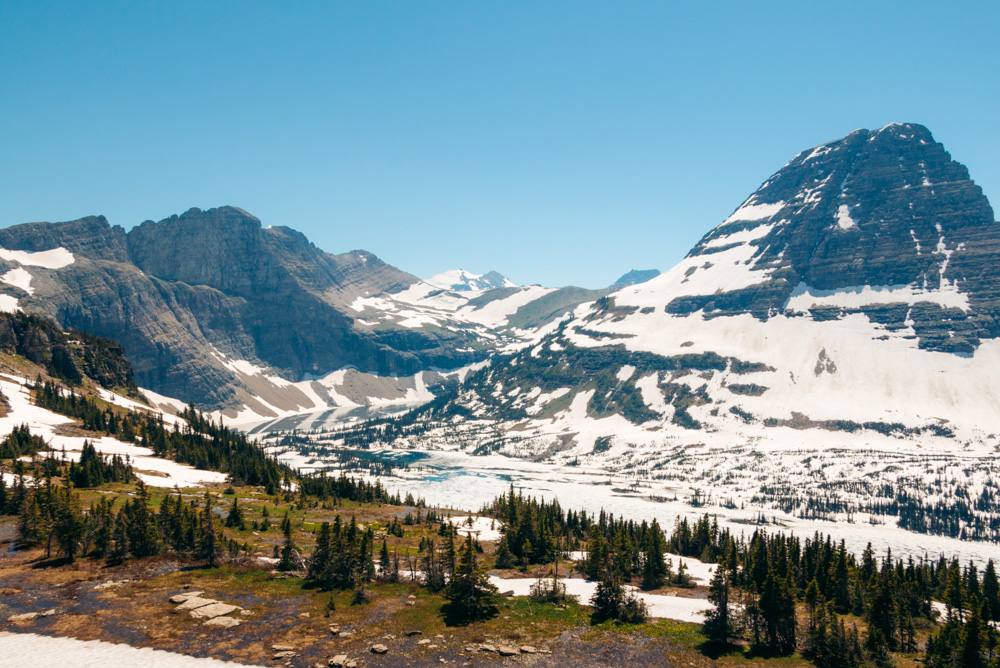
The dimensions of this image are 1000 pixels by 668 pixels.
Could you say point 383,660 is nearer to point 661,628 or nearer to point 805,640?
point 661,628

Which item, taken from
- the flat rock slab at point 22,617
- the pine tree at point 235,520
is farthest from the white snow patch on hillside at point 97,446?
the flat rock slab at point 22,617

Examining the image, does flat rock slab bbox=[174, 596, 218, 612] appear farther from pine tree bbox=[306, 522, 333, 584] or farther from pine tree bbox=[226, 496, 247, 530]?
pine tree bbox=[226, 496, 247, 530]

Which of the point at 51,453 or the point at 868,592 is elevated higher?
the point at 51,453

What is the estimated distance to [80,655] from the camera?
58844 millimetres

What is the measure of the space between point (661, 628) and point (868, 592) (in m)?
38.4

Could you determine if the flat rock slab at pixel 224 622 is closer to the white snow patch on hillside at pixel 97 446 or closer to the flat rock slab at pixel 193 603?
the flat rock slab at pixel 193 603

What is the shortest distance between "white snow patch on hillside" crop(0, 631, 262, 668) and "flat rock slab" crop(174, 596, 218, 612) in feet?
34.9

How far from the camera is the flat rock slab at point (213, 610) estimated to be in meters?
70.9

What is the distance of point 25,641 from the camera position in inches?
2392

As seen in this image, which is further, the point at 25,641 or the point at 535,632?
the point at 535,632

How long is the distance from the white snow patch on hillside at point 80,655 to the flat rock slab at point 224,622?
8019 millimetres

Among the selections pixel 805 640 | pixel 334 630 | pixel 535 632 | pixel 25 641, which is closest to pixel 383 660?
pixel 334 630

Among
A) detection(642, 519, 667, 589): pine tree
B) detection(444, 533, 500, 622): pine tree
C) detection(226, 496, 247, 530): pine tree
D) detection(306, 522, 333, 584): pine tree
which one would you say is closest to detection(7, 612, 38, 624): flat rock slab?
detection(306, 522, 333, 584): pine tree

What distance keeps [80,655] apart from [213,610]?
50.4ft
